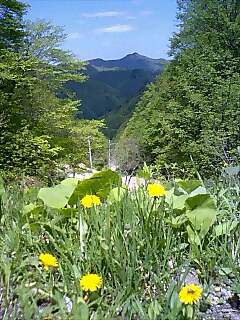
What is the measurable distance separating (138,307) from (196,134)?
25461 millimetres

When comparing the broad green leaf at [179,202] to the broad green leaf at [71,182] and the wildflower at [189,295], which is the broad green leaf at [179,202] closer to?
the broad green leaf at [71,182]

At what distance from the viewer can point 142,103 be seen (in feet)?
153

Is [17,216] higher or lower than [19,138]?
higher

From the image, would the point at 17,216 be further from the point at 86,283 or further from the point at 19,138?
the point at 19,138

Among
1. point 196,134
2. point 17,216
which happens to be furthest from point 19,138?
point 17,216

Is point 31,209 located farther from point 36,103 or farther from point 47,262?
point 36,103

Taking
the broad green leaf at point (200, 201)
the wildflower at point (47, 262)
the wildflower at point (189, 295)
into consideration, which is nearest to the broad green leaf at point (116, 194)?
the broad green leaf at point (200, 201)

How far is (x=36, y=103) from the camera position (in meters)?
22.8

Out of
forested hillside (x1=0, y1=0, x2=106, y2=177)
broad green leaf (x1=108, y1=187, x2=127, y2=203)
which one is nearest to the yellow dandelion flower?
broad green leaf (x1=108, y1=187, x2=127, y2=203)

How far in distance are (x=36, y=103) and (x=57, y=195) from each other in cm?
2129

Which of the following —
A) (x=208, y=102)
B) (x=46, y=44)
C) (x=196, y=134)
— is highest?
(x=46, y=44)

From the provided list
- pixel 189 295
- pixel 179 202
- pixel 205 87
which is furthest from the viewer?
pixel 205 87

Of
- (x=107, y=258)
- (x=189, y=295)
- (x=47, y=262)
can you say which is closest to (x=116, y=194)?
(x=107, y=258)

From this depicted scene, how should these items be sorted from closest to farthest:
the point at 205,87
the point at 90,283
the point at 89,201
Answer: the point at 90,283 → the point at 89,201 → the point at 205,87
